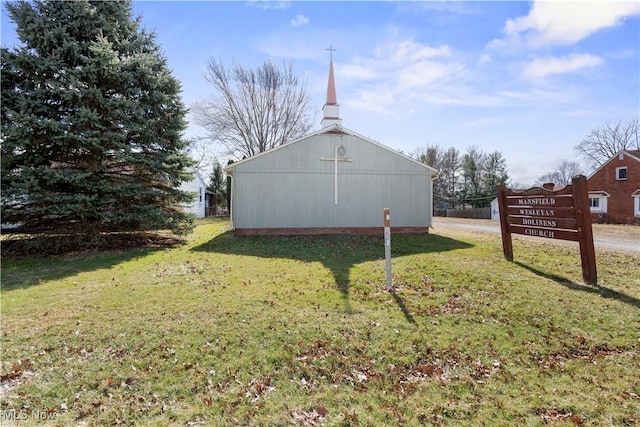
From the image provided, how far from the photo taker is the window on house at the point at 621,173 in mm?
24916

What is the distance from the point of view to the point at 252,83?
30.5m

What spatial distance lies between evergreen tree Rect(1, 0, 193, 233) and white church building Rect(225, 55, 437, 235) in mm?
2864

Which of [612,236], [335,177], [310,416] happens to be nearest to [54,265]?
[310,416]

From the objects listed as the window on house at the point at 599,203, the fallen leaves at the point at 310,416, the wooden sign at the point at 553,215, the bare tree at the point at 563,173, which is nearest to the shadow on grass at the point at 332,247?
the wooden sign at the point at 553,215

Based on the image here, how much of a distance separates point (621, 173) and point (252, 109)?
30.2 m

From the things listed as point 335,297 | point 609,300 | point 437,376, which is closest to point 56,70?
point 335,297

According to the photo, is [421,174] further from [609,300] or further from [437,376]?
[437,376]

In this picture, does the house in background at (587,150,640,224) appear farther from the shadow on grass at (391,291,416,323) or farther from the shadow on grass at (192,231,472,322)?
the shadow on grass at (391,291,416,323)

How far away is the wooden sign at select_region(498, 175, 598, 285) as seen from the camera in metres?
6.39

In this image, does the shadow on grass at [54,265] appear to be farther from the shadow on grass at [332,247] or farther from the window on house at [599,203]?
the window on house at [599,203]

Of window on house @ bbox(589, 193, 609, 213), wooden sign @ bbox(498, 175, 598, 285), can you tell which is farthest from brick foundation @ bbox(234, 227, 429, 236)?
window on house @ bbox(589, 193, 609, 213)

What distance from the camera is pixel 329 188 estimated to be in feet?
46.1

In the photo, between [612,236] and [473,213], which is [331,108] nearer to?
[612,236]

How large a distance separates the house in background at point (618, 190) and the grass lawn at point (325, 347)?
22.9 metres
